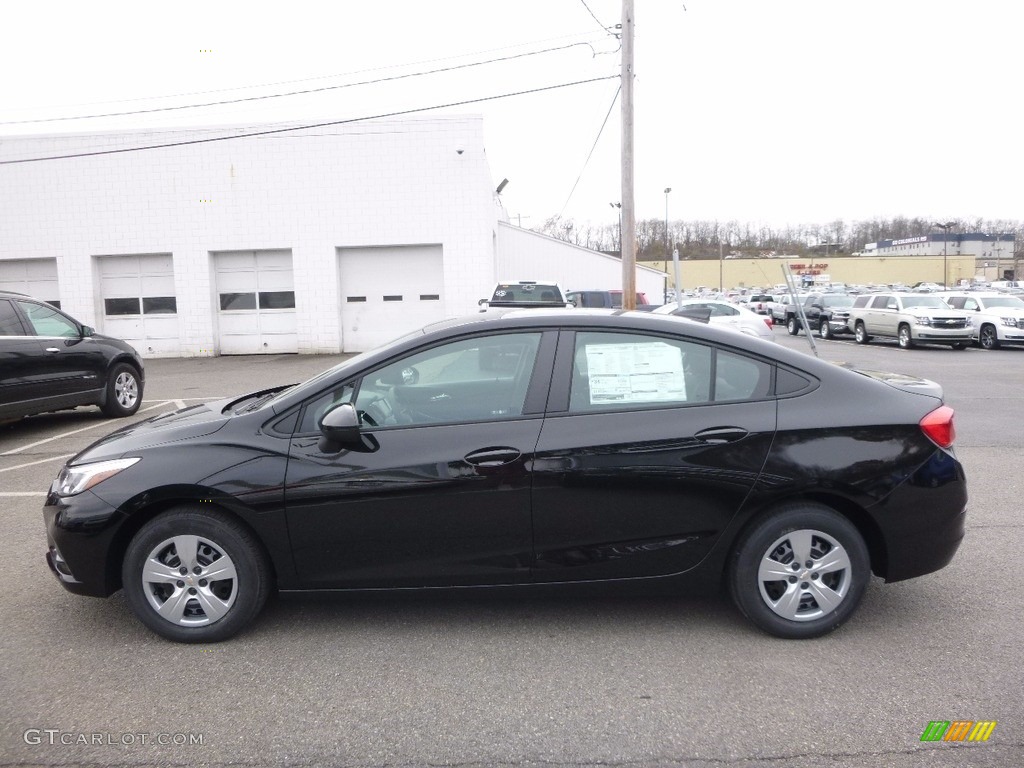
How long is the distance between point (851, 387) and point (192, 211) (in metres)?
19.4

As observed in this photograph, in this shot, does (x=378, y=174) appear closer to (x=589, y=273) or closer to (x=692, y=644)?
(x=589, y=273)

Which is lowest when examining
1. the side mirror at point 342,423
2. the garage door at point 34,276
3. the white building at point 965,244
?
the side mirror at point 342,423

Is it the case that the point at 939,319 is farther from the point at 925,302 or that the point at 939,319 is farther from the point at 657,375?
the point at 657,375

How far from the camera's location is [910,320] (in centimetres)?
2369

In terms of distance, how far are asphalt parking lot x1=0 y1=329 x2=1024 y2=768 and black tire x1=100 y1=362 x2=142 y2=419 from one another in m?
6.19

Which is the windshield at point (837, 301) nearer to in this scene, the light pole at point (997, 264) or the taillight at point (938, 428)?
the taillight at point (938, 428)

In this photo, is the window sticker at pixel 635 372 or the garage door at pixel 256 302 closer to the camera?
the window sticker at pixel 635 372

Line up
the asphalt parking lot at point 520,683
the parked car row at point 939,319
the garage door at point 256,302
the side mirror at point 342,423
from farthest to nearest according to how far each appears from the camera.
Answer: the parked car row at point 939,319
the garage door at point 256,302
the side mirror at point 342,423
the asphalt parking lot at point 520,683

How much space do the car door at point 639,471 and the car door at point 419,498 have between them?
0.13 m

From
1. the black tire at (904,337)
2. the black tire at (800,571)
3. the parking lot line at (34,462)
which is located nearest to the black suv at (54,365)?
the parking lot line at (34,462)

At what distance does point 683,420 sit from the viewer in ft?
12.8

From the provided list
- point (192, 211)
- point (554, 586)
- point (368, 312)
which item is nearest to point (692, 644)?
point (554, 586)

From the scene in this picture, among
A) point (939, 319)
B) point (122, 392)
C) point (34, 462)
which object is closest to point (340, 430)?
point (34, 462)

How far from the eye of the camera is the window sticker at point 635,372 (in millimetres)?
3980
